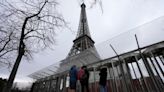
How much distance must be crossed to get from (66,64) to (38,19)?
391 centimetres

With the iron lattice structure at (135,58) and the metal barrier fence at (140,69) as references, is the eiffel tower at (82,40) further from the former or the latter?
the metal barrier fence at (140,69)

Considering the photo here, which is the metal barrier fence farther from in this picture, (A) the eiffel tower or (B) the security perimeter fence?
(A) the eiffel tower

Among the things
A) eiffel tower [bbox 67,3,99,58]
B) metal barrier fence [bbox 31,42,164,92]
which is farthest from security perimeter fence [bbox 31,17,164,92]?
eiffel tower [bbox 67,3,99,58]

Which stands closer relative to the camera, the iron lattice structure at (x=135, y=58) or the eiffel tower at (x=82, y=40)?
the iron lattice structure at (x=135, y=58)

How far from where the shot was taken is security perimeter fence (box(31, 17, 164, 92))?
4066 millimetres

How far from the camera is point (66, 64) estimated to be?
7.81 meters

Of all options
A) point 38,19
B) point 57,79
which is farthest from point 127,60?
point 38,19

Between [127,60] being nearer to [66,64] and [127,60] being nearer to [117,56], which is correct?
[117,56]

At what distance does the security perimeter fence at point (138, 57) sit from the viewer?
4066 mm

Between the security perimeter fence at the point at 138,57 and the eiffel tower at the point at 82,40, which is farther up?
the eiffel tower at the point at 82,40

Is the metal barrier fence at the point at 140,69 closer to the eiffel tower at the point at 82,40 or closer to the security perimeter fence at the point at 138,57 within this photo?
the security perimeter fence at the point at 138,57

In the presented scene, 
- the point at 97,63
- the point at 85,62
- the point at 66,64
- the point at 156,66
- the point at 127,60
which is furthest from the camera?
the point at 66,64

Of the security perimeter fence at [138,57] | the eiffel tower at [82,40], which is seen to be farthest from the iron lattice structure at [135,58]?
the eiffel tower at [82,40]

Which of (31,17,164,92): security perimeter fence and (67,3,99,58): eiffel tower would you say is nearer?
(31,17,164,92): security perimeter fence
